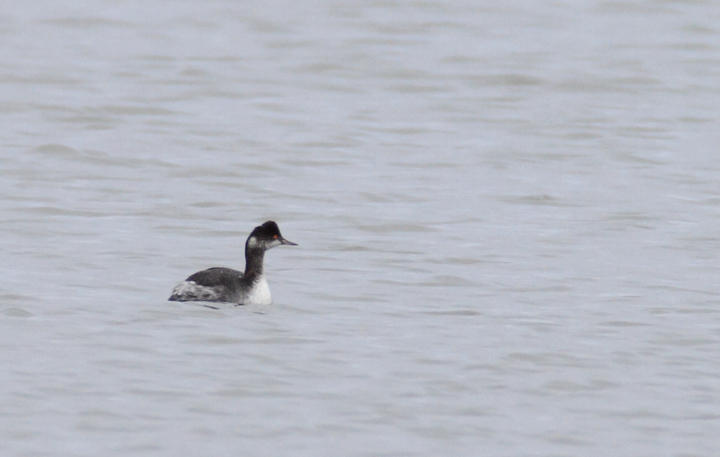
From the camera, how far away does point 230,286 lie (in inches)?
504

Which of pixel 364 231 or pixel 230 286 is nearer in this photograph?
pixel 230 286

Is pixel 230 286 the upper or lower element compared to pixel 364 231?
upper

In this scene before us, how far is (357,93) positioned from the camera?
27281 mm

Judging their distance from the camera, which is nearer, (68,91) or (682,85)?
(68,91)

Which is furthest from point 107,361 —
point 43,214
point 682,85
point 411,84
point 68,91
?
point 682,85

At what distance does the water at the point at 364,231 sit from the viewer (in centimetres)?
980

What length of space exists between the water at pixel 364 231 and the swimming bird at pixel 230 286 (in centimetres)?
19

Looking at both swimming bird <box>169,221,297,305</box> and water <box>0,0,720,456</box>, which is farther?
swimming bird <box>169,221,297,305</box>

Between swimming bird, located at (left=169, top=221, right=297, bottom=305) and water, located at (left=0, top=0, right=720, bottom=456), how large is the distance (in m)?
0.19

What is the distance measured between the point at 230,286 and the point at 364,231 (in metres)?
4.17

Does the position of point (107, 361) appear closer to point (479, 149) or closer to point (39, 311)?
point (39, 311)

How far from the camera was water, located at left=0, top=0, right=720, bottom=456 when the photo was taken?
32.1 ft

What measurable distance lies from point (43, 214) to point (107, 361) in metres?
6.51

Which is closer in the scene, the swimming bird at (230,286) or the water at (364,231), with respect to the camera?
the water at (364,231)
